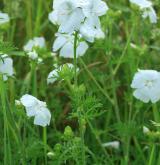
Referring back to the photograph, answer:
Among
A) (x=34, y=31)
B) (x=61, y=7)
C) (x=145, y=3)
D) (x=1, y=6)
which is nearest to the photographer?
(x=61, y=7)

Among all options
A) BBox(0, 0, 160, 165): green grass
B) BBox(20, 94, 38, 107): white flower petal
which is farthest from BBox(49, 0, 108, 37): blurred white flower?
BBox(20, 94, 38, 107): white flower petal

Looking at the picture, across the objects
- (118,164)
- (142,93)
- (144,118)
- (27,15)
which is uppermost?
(27,15)

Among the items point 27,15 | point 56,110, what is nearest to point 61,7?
point 56,110

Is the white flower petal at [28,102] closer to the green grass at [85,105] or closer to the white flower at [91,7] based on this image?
the green grass at [85,105]

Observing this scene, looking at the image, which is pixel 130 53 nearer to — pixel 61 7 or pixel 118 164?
pixel 118 164

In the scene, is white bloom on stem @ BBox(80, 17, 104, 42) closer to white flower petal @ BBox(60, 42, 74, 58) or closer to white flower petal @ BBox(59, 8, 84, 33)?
white flower petal @ BBox(59, 8, 84, 33)

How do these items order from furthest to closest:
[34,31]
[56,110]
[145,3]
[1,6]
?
[1,6], [34,31], [56,110], [145,3]
